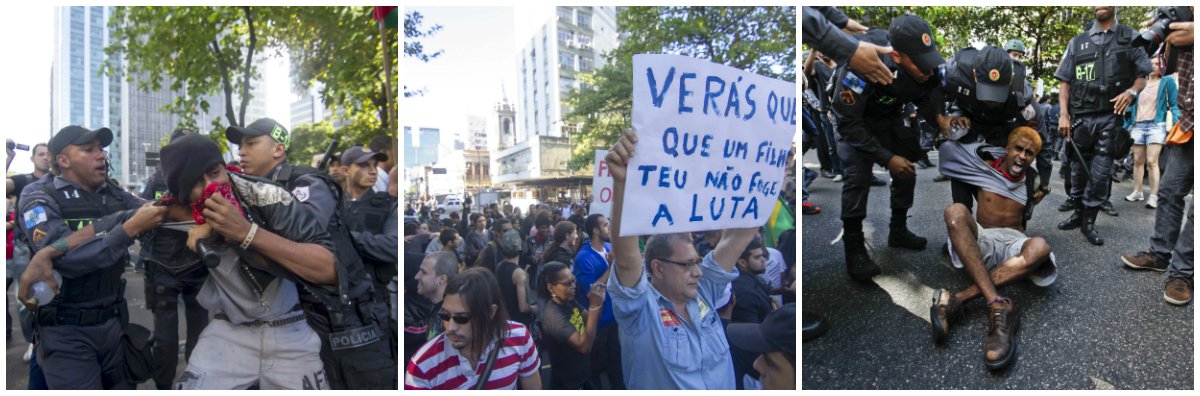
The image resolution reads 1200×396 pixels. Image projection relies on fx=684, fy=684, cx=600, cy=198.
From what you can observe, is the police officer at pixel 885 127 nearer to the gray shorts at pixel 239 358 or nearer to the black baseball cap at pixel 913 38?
the black baseball cap at pixel 913 38

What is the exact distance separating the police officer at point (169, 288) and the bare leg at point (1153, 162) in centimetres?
377

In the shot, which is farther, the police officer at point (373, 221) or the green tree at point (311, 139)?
the green tree at point (311, 139)

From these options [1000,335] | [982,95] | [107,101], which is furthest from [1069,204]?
[107,101]

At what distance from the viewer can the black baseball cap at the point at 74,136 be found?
2539 mm

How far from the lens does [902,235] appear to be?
2877 millimetres

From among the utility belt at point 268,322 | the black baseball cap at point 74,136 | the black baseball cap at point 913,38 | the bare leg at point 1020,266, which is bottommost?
the utility belt at point 268,322

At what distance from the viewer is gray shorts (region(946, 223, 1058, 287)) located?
278 centimetres

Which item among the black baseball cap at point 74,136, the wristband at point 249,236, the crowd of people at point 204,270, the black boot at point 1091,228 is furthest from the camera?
the black boot at point 1091,228

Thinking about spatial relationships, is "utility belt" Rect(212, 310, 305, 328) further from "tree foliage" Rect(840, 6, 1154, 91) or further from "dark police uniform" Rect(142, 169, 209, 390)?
"tree foliage" Rect(840, 6, 1154, 91)

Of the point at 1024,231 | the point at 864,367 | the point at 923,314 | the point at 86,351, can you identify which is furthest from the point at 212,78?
the point at 1024,231

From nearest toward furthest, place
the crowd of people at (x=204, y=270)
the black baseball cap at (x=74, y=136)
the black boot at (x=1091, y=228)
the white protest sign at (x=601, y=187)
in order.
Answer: the crowd of people at (x=204, y=270), the white protest sign at (x=601, y=187), the black baseball cap at (x=74, y=136), the black boot at (x=1091, y=228)

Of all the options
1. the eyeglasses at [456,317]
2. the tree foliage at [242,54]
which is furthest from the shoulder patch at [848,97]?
the tree foliage at [242,54]

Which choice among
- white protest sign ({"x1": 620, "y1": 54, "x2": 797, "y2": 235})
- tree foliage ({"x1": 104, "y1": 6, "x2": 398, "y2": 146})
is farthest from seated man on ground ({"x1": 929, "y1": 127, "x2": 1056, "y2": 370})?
tree foliage ({"x1": 104, "y1": 6, "x2": 398, "y2": 146})

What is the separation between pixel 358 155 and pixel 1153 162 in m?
3.37
